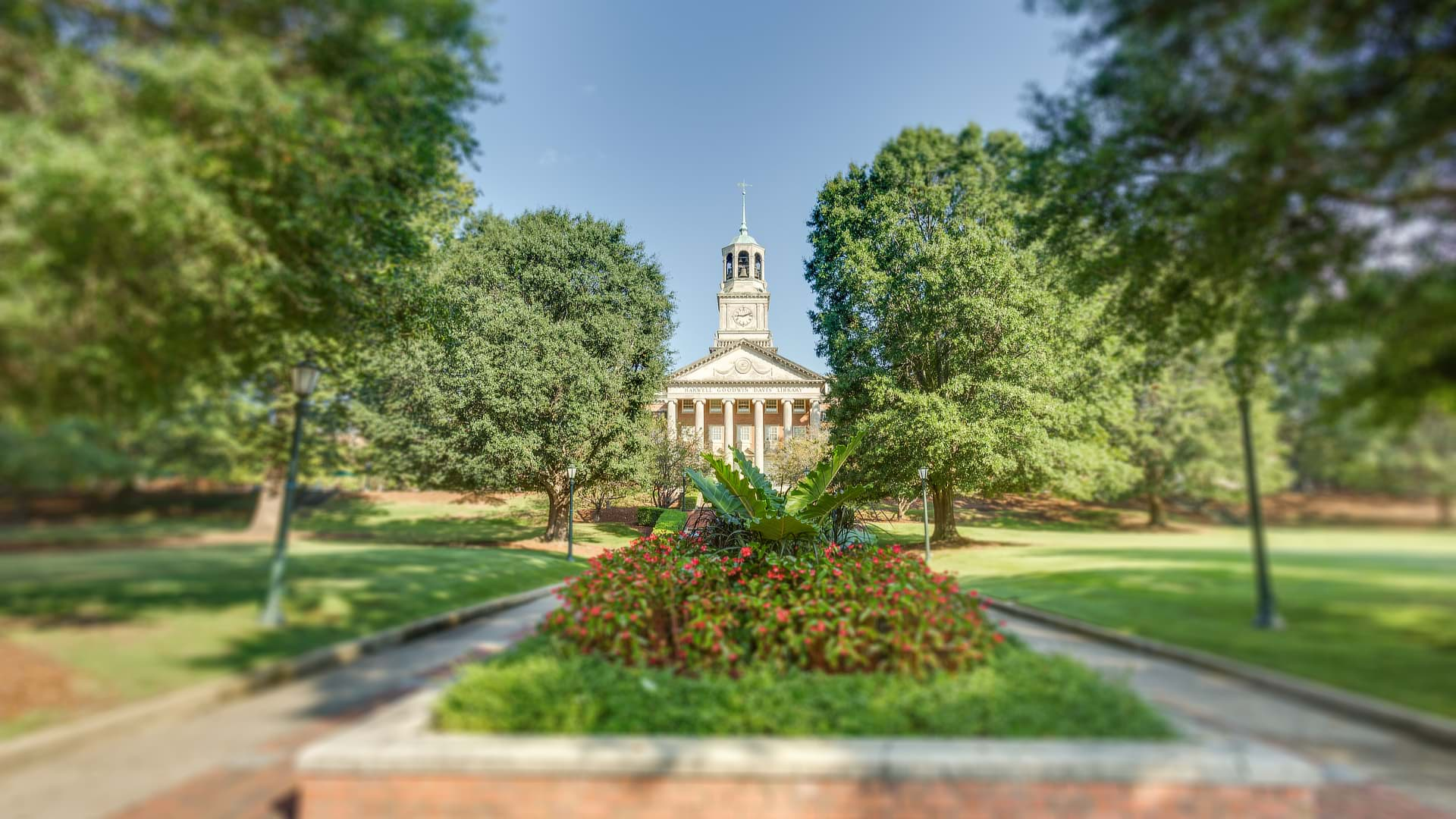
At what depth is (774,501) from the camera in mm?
10789

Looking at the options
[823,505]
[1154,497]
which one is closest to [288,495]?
[1154,497]

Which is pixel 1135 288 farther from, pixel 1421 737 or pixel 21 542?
pixel 21 542

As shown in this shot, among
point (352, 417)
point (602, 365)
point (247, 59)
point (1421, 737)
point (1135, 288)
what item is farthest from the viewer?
point (602, 365)

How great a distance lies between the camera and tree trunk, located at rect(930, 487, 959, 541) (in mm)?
20359

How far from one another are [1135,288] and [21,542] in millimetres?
8863

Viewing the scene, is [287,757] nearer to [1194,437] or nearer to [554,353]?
[1194,437]

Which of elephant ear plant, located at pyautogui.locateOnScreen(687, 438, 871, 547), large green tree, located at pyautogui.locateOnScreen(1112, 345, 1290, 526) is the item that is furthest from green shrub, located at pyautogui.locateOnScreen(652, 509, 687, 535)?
large green tree, located at pyautogui.locateOnScreen(1112, 345, 1290, 526)

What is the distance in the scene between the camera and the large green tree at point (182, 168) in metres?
3.27

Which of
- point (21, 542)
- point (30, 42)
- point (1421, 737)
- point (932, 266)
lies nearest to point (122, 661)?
point (21, 542)

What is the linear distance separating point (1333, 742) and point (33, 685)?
729 centimetres

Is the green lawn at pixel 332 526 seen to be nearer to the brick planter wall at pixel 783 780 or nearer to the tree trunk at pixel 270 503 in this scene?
the tree trunk at pixel 270 503

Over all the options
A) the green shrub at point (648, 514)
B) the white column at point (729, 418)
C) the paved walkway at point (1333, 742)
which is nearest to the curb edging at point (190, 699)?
the paved walkway at point (1333, 742)

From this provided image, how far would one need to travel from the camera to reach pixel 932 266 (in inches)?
702

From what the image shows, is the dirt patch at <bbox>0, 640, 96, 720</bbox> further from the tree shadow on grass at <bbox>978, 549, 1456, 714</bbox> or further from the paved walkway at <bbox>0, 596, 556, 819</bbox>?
the tree shadow on grass at <bbox>978, 549, 1456, 714</bbox>
